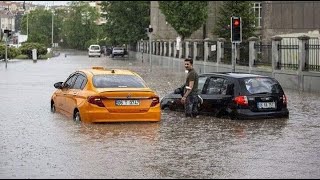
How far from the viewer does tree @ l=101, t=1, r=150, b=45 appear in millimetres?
91875

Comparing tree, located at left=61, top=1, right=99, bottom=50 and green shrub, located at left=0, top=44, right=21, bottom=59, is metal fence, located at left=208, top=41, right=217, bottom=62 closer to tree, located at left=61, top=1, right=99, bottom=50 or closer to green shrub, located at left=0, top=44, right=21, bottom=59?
green shrub, located at left=0, top=44, right=21, bottom=59

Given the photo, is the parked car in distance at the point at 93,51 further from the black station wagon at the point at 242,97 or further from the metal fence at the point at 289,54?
the black station wagon at the point at 242,97

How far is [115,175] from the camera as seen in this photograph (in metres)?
9.30

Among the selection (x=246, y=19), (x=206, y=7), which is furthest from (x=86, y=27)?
(x=246, y=19)

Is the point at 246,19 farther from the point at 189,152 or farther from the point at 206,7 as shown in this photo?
the point at 189,152

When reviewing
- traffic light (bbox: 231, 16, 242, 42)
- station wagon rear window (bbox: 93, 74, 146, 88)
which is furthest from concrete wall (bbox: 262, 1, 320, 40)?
station wagon rear window (bbox: 93, 74, 146, 88)

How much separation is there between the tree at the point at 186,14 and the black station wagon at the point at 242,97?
4208 centimetres

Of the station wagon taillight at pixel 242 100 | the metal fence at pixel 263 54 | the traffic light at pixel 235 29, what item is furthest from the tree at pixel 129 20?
the station wagon taillight at pixel 242 100

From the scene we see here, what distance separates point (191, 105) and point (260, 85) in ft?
6.30

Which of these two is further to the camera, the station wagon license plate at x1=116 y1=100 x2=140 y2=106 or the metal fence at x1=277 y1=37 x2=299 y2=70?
the metal fence at x1=277 y1=37 x2=299 y2=70

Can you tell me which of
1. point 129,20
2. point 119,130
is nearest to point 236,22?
point 119,130

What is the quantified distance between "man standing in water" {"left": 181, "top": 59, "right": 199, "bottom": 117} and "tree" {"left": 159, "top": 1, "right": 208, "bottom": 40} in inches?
1661

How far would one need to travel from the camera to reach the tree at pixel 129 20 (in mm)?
91875

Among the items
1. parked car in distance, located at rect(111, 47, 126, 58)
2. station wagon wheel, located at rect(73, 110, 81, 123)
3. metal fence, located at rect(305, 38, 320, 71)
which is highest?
parked car in distance, located at rect(111, 47, 126, 58)
